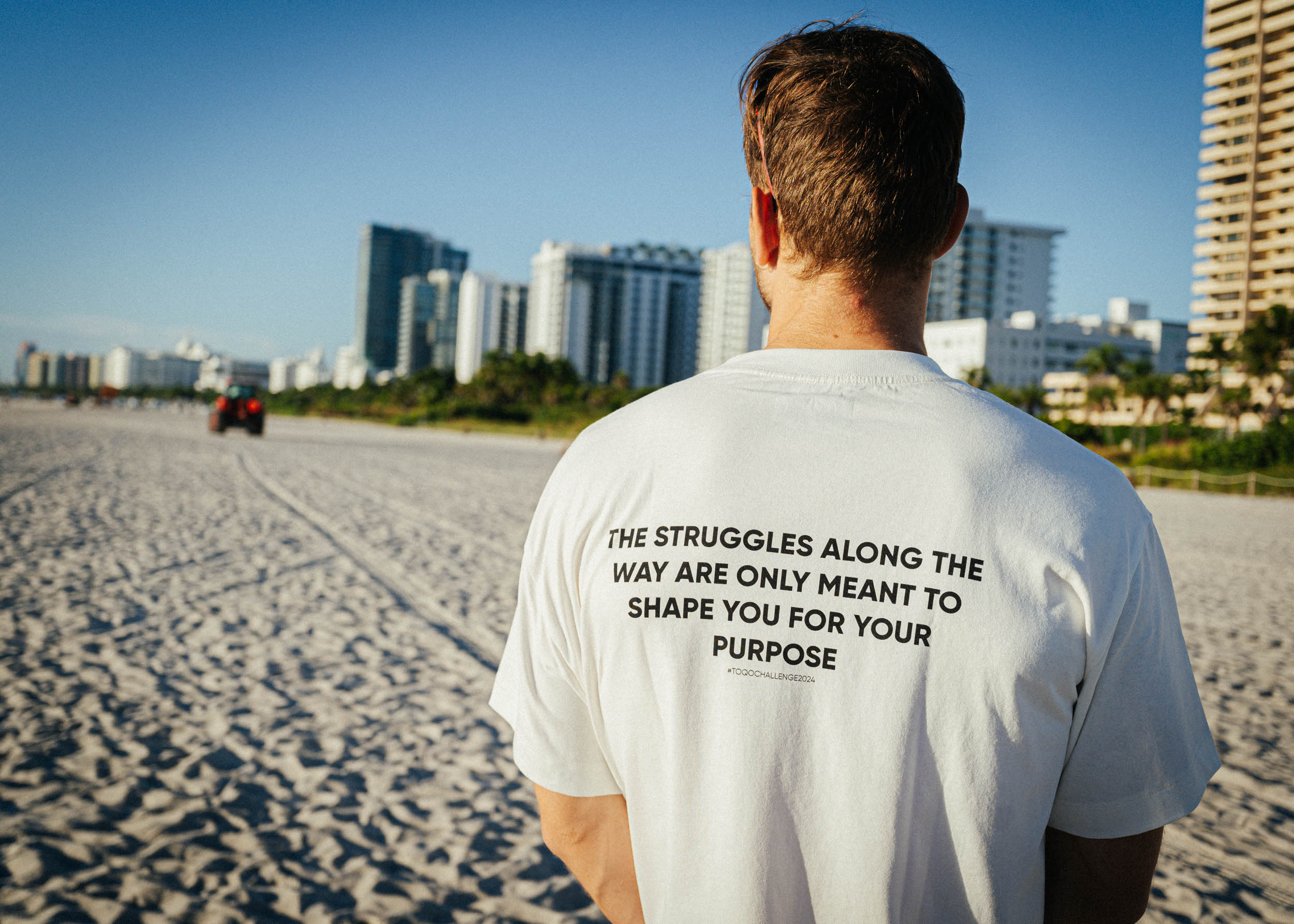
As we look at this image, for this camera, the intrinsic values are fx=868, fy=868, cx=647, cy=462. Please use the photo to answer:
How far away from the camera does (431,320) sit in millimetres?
187000

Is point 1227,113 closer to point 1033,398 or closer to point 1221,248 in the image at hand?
point 1221,248

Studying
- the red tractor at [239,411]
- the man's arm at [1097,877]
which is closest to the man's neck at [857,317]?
the man's arm at [1097,877]

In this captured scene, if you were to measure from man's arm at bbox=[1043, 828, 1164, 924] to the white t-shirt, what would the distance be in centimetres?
5

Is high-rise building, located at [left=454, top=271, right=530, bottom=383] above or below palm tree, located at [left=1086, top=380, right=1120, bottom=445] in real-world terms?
above

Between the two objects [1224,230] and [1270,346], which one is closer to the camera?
[1270,346]

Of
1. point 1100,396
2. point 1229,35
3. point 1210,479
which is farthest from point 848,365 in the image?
point 1229,35

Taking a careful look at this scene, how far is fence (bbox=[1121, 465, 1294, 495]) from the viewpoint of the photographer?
28422 mm

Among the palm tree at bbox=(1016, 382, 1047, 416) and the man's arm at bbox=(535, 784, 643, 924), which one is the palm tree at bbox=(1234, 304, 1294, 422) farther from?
the man's arm at bbox=(535, 784, 643, 924)

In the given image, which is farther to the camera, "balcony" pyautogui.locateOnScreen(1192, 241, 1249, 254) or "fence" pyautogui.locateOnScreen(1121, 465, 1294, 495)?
"balcony" pyautogui.locateOnScreen(1192, 241, 1249, 254)

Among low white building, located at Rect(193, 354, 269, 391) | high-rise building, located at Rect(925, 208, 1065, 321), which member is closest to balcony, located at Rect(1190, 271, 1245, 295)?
high-rise building, located at Rect(925, 208, 1065, 321)

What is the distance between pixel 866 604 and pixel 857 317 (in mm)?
392

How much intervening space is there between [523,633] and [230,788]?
10.4ft

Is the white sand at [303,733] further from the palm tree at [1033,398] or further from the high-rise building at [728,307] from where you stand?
the high-rise building at [728,307]

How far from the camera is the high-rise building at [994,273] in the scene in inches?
5002
